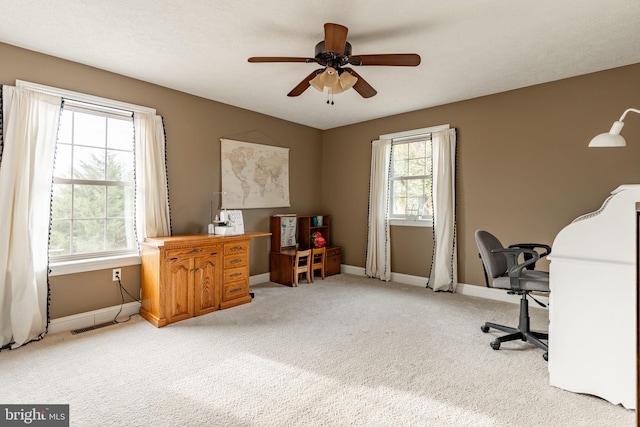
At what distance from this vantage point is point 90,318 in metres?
3.21

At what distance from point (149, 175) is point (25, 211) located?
3.61 ft

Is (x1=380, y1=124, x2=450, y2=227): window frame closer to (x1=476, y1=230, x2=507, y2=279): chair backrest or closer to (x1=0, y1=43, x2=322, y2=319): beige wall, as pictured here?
(x1=0, y1=43, x2=322, y2=319): beige wall

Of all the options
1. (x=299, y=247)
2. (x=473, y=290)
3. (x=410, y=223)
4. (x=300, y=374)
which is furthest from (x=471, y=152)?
(x=300, y=374)

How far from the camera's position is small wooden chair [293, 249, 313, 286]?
4.69 metres

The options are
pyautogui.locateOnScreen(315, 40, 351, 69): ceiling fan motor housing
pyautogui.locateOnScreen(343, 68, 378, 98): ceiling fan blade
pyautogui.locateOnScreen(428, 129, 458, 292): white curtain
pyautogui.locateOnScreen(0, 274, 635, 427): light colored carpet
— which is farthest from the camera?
pyautogui.locateOnScreen(428, 129, 458, 292): white curtain

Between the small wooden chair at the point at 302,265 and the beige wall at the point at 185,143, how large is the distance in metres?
0.57

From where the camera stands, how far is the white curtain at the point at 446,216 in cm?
437

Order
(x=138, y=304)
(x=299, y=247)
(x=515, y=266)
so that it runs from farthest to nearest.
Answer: (x=299, y=247) < (x=138, y=304) < (x=515, y=266)

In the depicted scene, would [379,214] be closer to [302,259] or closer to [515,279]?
[302,259]

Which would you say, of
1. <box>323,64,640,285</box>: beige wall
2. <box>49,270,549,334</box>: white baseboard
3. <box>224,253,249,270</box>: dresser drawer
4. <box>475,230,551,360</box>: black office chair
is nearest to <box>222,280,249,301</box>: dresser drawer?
<box>224,253,249,270</box>: dresser drawer

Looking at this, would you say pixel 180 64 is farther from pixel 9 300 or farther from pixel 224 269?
pixel 9 300

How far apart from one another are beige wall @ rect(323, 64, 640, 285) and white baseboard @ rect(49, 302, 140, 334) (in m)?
3.60

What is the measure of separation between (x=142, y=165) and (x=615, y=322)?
423 centimetres

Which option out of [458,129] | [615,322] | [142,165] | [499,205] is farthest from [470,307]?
[142,165]
